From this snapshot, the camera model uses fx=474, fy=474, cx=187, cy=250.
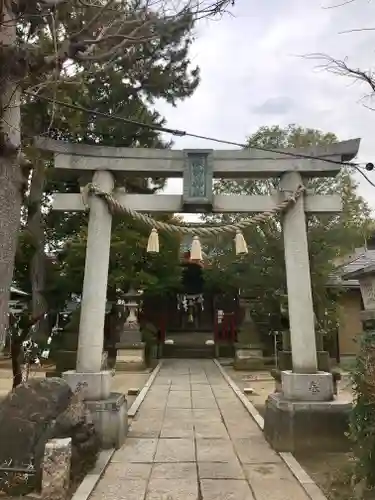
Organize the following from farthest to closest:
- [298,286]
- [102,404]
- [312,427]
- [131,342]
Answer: [131,342], [298,286], [102,404], [312,427]

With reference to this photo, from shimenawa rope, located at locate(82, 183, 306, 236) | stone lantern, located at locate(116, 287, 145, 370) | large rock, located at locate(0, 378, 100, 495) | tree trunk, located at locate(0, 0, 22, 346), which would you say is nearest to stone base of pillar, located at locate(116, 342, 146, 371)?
stone lantern, located at locate(116, 287, 145, 370)

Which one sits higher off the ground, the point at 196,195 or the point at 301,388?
the point at 196,195

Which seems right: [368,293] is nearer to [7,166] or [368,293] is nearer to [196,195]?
[196,195]

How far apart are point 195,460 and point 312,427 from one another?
1.69 metres

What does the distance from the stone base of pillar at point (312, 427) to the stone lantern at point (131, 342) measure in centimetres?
1099

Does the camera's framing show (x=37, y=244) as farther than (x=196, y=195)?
Yes

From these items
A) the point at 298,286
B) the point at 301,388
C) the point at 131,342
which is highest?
the point at 298,286

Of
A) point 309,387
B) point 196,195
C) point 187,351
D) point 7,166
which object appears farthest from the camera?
point 187,351

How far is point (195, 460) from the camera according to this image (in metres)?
6.10

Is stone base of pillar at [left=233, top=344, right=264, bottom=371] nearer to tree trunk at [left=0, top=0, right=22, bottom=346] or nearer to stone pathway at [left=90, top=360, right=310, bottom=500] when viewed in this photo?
stone pathway at [left=90, top=360, right=310, bottom=500]

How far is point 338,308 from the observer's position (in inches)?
659

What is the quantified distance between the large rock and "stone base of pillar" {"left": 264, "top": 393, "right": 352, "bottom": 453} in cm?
255

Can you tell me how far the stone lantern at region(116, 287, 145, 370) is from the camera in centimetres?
1705

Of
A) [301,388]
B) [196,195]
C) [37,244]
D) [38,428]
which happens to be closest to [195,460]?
[301,388]
